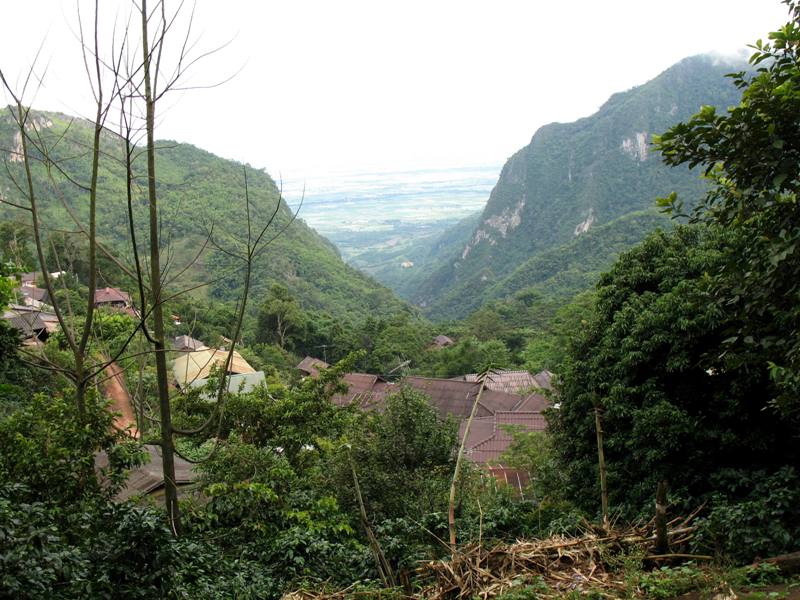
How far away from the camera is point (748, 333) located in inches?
169

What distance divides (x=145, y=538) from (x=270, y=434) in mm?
5350

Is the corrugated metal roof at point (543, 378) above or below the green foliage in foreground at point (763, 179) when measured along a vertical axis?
below

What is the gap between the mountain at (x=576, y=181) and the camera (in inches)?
2943

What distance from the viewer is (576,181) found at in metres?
82.4

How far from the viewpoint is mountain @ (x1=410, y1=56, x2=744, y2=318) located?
Answer: 7475 cm

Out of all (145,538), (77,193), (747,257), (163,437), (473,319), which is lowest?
(473,319)

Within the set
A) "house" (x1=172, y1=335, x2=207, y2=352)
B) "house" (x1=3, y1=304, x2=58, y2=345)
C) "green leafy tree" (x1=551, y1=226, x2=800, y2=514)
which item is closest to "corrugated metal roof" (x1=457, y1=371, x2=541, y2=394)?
"house" (x1=172, y1=335, x2=207, y2=352)

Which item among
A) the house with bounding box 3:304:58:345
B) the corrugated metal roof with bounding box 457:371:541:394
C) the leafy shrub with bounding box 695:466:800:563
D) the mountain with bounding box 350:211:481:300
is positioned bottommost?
the mountain with bounding box 350:211:481:300

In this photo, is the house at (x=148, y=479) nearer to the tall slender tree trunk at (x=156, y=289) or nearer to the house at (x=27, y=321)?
the house at (x=27, y=321)

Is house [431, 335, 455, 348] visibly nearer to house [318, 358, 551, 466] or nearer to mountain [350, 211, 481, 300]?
house [318, 358, 551, 466]

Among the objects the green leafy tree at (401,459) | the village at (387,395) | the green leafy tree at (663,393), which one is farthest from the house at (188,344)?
the green leafy tree at (663,393)

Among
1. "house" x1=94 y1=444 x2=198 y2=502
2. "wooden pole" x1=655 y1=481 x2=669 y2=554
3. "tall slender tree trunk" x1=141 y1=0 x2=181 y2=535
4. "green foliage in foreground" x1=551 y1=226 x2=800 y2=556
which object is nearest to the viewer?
"tall slender tree trunk" x1=141 y1=0 x2=181 y2=535

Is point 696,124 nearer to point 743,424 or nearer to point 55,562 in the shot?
point 743,424

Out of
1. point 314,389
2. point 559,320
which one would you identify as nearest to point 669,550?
point 314,389
